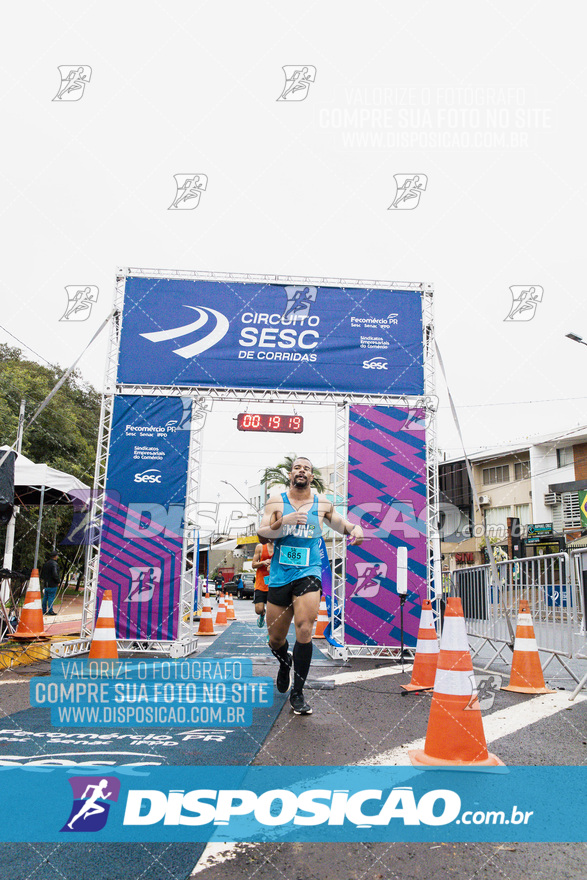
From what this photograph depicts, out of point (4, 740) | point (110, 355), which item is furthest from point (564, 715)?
point (110, 355)

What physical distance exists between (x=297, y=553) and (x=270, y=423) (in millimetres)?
5329

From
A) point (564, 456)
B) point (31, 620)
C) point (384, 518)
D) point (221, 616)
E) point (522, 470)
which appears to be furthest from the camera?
point (522, 470)

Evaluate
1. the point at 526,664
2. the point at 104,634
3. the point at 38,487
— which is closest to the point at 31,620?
the point at 38,487

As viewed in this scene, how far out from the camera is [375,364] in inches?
404

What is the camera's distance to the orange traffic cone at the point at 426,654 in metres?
6.39

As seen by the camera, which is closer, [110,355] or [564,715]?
[564,715]

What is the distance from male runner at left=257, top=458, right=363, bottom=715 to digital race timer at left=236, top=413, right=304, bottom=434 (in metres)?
4.85

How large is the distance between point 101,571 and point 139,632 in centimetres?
104

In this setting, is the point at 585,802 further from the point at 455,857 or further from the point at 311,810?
the point at 311,810

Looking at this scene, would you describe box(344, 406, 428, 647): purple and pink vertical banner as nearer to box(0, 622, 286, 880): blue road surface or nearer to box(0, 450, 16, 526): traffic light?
box(0, 622, 286, 880): blue road surface

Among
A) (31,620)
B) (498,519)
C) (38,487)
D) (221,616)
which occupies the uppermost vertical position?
(498,519)

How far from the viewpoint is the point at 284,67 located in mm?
9508

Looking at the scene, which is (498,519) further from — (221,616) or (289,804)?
(289,804)

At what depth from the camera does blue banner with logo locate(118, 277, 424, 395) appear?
10.2 metres
